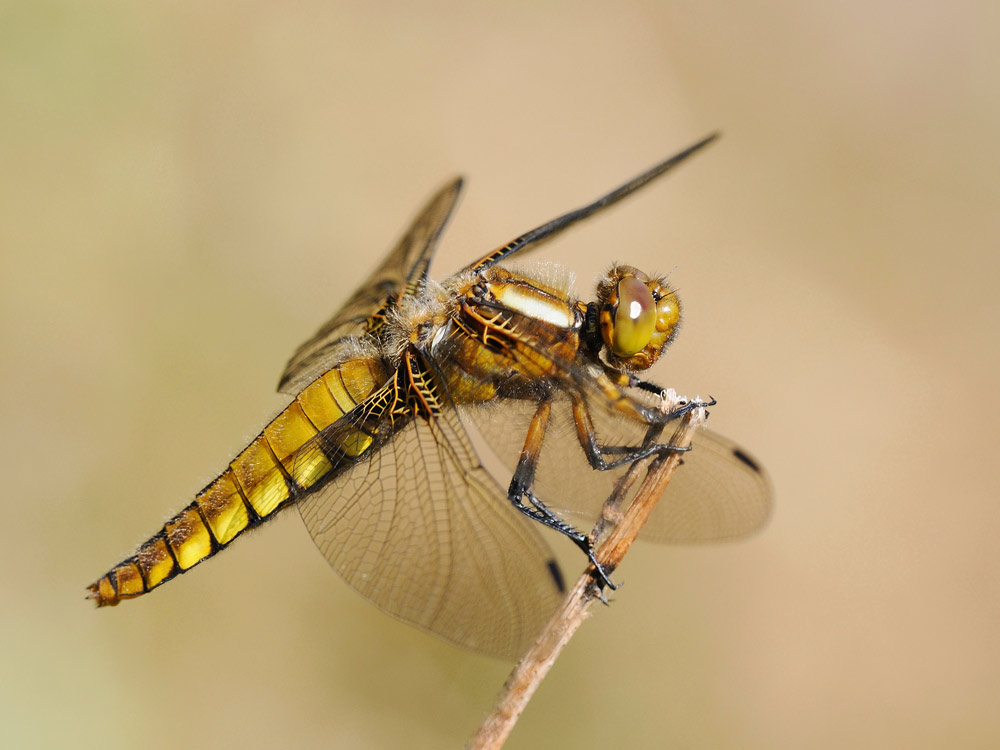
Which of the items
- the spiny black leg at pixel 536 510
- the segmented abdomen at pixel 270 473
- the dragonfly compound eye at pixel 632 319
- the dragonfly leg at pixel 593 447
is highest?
the dragonfly compound eye at pixel 632 319

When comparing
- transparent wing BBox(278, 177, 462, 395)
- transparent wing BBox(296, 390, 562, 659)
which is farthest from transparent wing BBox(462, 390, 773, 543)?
transparent wing BBox(278, 177, 462, 395)

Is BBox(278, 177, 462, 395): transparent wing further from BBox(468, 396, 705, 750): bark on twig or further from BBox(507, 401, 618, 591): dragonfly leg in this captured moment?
BBox(468, 396, 705, 750): bark on twig

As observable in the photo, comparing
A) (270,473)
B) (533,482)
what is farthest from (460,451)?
(270,473)

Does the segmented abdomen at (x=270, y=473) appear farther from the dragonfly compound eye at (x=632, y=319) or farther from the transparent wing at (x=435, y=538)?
the dragonfly compound eye at (x=632, y=319)

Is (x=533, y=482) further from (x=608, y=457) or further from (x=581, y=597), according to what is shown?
(x=581, y=597)

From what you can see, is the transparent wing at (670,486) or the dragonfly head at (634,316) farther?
the transparent wing at (670,486)

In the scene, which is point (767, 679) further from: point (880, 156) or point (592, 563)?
point (880, 156)

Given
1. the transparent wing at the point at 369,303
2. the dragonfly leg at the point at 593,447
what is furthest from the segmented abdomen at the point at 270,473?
the dragonfly leg at the point at 593,447
